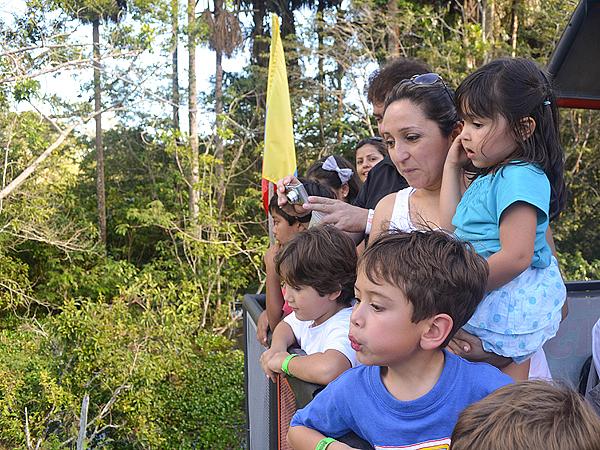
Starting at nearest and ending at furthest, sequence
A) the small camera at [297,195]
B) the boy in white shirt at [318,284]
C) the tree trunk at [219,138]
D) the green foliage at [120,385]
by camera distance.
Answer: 1. the boy in white shirt at [318,284]
2. the small camera at [297,195]
3. the green foliage at [120,385]
4. the tree trunk at [219,138]

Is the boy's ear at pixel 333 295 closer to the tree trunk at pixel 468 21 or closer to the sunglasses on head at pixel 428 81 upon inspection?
the sunglasses on head at pixel 428 81

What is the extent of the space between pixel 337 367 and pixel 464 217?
45 cm

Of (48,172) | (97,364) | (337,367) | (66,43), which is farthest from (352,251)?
(48,172)

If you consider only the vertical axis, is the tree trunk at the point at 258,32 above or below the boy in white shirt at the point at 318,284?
above

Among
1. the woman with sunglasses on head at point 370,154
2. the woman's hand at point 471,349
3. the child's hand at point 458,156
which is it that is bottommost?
the woman's hand at point 471,349

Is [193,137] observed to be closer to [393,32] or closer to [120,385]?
[393,32]

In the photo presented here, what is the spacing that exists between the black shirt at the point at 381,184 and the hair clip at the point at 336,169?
2.03 ft

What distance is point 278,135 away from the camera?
3.22 m

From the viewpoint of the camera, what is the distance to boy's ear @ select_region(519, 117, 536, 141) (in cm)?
161

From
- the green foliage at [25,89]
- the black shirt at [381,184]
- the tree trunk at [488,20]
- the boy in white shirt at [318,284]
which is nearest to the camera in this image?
the boy in white shirt at [318,284]

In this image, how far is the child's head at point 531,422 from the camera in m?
0.91

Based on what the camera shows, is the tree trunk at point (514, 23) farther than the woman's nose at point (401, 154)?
Yes

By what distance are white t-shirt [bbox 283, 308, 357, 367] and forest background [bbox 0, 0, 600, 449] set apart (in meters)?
7.09

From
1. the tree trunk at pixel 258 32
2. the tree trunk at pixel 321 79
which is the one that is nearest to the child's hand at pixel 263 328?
the tree trunk at pixel 321 79
